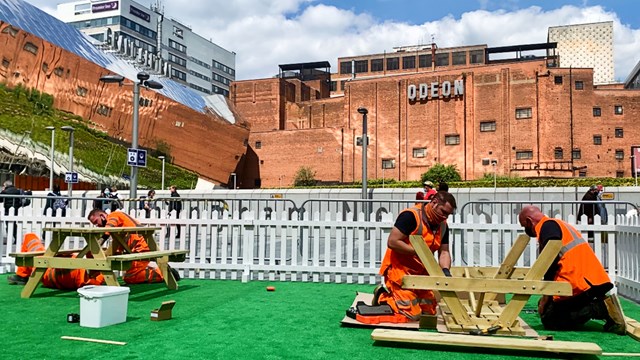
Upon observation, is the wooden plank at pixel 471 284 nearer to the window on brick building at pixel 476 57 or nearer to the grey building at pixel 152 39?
the window on brick building at pixel 476 57

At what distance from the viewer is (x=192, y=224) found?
875 cm

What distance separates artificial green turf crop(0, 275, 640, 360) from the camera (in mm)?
4125

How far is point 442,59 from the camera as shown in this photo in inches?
3209

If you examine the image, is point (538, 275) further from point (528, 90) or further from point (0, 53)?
point (528, 90)

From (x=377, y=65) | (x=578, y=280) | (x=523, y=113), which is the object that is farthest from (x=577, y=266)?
(x=377, y=65)

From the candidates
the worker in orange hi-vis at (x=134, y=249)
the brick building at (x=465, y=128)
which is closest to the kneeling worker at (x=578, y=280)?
the worker in orange hi-vis at (x=134, y=249)

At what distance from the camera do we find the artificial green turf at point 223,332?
13.5 feet

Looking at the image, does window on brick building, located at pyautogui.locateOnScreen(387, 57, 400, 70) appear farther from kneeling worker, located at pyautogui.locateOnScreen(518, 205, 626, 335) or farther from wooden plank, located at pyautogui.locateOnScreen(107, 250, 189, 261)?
kneeling worker, located at pyautogui.locateOnScreen(518, 205, 626, 335)

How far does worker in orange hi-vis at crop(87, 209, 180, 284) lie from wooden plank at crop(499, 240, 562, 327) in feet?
15.7

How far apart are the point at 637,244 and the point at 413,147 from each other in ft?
174

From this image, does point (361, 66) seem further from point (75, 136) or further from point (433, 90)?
point (75, 136)

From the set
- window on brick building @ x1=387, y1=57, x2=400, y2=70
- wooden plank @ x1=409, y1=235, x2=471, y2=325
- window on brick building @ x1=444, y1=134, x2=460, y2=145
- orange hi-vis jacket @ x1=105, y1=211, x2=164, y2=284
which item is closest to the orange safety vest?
wooden plank @ x1=409, y1=235, x2=471, y2=325

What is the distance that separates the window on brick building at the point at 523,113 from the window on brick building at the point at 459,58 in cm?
2542

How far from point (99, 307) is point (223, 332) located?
128 cm
